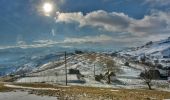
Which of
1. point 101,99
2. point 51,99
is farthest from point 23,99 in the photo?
point 101,99

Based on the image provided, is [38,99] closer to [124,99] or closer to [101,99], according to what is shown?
[101,99]

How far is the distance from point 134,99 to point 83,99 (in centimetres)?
1012

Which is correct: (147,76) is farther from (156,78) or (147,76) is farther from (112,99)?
(112,99)

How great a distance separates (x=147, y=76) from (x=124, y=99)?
81.8m

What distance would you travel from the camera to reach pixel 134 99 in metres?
60.2

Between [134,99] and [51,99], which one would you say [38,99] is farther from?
[134,99]

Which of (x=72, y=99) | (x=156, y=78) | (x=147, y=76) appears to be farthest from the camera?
(x=156, y=78)

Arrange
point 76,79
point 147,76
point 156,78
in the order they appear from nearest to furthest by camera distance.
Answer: point 147,76
point 76,79
point 156,78

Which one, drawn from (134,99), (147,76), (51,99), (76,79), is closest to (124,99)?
(134,99)

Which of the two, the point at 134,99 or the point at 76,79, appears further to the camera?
the point at 76,79

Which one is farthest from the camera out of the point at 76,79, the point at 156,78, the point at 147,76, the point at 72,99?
the point at 156,78

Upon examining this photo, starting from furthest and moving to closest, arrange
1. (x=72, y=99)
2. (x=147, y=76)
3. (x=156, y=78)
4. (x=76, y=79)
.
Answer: (x=156, y=78), (x=76, y=79), (x=147, y=76), (x=72, y=99)

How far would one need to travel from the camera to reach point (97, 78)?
572ft

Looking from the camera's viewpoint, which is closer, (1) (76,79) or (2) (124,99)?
(2) (124,99)
